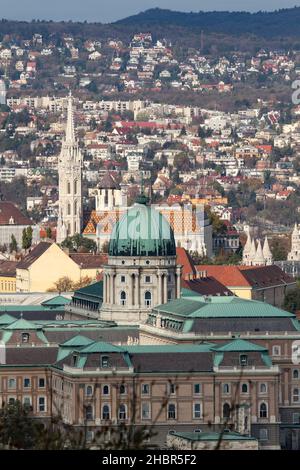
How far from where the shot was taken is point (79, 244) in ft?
387

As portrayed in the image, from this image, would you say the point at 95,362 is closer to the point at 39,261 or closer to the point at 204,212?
the point at 39,261

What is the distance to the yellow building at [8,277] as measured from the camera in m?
99.6

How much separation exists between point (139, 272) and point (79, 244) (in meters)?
50.3

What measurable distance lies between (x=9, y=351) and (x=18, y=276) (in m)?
40.3

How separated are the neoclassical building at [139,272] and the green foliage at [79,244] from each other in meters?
45.5

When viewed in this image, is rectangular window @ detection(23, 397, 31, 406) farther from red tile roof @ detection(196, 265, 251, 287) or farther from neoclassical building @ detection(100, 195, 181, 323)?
red tile roof @ detection(196, 265, 251, 287)

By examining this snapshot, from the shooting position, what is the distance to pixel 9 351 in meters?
58.8

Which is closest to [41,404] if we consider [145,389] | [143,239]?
[145,389]

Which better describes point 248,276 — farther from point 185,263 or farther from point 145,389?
point 145,389

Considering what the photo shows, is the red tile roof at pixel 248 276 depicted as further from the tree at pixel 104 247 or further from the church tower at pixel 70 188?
the church tower at pixel 70 188

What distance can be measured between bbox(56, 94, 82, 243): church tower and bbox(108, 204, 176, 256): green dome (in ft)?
185

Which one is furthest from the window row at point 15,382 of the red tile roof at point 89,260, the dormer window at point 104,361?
the red tile roof at point 89,260

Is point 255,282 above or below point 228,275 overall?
below

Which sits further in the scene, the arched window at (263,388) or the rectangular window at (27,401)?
the rectangular window at (27,401)
